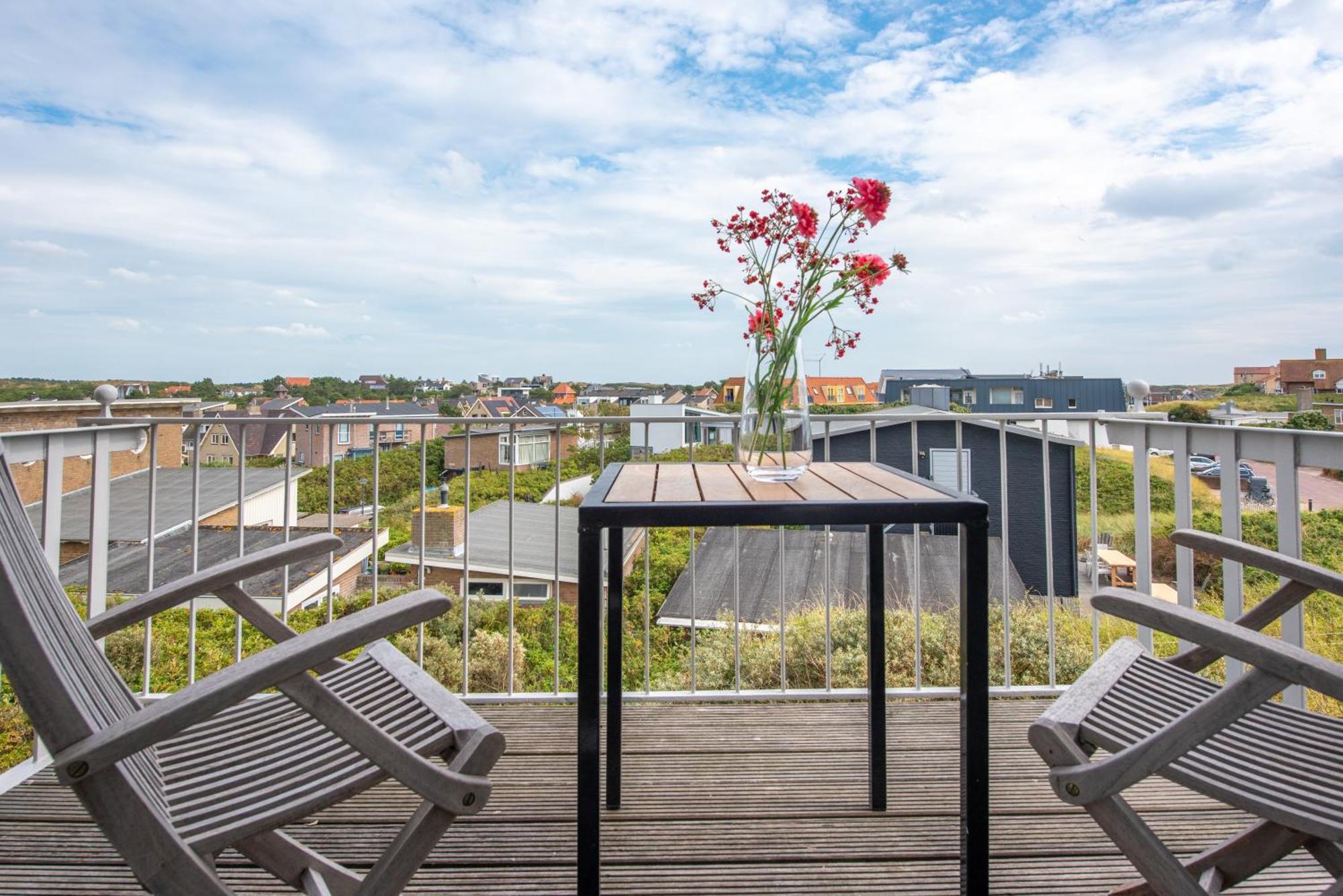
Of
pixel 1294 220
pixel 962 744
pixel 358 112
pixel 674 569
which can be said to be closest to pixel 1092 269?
pixel 1294 220

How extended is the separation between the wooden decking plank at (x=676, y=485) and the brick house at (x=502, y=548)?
4.39 feet

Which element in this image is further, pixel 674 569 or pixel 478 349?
pixel 478 349

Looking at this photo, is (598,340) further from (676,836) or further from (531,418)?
(676,836)

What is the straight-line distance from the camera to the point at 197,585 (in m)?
1.40

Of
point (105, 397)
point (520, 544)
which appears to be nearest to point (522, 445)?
point (105, 397)

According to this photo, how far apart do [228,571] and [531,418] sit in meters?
1.15

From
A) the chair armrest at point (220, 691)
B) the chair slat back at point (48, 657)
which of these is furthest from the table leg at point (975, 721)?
the chair slat back at point (48, 657)

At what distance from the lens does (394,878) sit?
108 cm

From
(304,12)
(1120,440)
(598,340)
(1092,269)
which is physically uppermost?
(304,12)

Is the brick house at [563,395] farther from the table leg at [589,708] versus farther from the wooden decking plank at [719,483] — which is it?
the table leg at [589,708]

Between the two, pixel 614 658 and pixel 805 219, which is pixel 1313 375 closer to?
pixel 805 219

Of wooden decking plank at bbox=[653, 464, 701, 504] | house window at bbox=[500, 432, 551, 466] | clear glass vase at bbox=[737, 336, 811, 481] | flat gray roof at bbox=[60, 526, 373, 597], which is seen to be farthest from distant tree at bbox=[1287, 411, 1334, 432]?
flat gray roof at bbox=[60, 526, 373, 597]

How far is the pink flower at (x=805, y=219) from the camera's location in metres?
1.73

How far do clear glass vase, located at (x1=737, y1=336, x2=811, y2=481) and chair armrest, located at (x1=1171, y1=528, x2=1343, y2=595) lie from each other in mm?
849
